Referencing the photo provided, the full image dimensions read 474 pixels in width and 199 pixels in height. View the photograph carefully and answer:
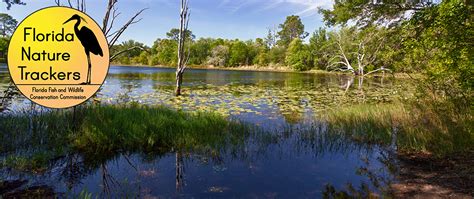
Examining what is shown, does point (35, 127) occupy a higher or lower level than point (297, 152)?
higher

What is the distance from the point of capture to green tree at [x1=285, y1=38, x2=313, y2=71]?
61753 mm

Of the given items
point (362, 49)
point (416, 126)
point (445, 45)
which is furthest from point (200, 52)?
point (445, 45)

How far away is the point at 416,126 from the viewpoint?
22.9ft

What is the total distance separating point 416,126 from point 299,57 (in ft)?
187

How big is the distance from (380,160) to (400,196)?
1826mm

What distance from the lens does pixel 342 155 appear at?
6027 mm

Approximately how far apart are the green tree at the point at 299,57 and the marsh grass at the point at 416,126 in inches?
2139

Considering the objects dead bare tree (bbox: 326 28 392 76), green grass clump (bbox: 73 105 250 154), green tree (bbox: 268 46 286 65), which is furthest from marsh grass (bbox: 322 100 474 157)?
green tree (bbox: 268 46 286 65)

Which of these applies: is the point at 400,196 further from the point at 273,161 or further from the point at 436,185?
the point at 273,161

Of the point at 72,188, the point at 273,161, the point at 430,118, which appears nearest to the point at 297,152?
the point at 273,161

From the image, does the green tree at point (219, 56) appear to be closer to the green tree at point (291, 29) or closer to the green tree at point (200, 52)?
the green tree at point (200, 52)

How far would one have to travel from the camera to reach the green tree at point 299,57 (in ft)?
203

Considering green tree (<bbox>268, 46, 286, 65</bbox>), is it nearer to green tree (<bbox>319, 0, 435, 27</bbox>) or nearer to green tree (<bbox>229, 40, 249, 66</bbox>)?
green tree (<bbox>229, 40, 249, 66</bbox>)

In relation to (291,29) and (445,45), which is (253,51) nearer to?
(291,29)
